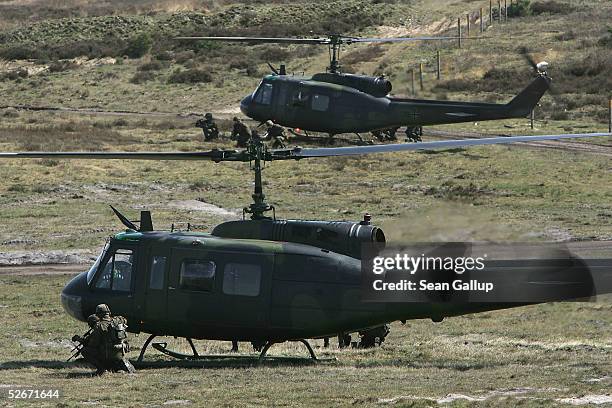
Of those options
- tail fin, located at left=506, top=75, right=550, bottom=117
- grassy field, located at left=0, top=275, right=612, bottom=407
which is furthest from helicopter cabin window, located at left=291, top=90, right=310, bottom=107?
grassy field, located at left=0, top=275, right=612, bottom=407

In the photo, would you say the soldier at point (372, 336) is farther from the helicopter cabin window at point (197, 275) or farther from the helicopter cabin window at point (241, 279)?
the helicopter cabin window at point (197, 275)

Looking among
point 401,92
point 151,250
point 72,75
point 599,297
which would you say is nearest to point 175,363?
point 151,250

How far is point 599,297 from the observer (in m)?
19.2

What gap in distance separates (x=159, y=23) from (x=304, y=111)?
203ft

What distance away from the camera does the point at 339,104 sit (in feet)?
142

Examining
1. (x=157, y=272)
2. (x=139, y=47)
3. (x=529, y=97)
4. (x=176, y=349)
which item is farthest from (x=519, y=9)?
(x=157, y=272)

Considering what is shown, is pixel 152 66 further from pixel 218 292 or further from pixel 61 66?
pixel 218 292

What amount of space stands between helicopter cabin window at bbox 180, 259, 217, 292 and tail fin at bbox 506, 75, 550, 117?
54.6 feet

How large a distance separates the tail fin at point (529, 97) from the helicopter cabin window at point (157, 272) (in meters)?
16.8

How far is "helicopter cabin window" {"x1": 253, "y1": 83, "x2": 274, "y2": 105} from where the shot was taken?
45531 mm

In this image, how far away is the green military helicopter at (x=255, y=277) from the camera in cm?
1972

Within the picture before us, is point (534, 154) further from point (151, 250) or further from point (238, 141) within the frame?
point (151, 250)

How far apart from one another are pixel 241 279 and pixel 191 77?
59.2m

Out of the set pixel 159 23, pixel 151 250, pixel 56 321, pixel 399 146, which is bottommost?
pixel 56 321
